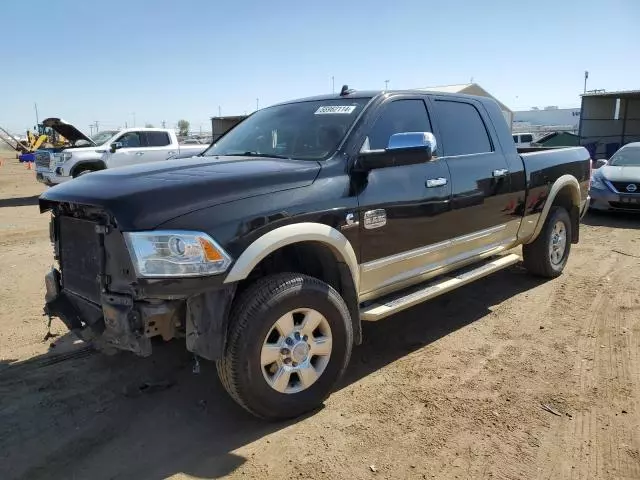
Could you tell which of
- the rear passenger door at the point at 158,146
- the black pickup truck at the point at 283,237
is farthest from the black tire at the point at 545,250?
the rear passenger door at the point at 158,146

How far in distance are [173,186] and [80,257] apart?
2.74 ft

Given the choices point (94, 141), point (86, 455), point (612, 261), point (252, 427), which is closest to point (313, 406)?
point (252, 427)

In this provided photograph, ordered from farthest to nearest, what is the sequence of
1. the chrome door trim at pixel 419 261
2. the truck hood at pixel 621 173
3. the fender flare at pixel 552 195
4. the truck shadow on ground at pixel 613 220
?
the truck hood at pixel 621 173 → the truck shadow on ground at pixel 613 220 → the fender flare at pixel 552 195 → the chrome door trim at pixel 419 261

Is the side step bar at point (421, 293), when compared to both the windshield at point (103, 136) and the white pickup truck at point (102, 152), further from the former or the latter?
the windshield at point (103, 136)

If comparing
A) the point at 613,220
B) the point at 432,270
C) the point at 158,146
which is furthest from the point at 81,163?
the point at 613,220

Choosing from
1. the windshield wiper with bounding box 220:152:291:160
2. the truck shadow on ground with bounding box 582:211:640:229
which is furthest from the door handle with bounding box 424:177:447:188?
the truck shadow on ground with bounding box 582:211:640:229

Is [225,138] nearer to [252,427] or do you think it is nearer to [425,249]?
[425,249]

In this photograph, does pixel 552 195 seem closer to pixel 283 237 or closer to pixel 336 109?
pixel 336 109

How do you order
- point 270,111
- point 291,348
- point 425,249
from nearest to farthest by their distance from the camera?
point 291,348, point 425,249, point 270,111

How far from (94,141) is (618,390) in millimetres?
15554

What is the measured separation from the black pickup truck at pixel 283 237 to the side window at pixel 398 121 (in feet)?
0.04

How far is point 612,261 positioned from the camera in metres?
7.03

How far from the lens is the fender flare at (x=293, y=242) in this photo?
112 inches

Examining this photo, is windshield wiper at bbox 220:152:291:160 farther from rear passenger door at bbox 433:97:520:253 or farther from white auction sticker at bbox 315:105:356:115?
rear passenger door at bbox 433:97:520:253
